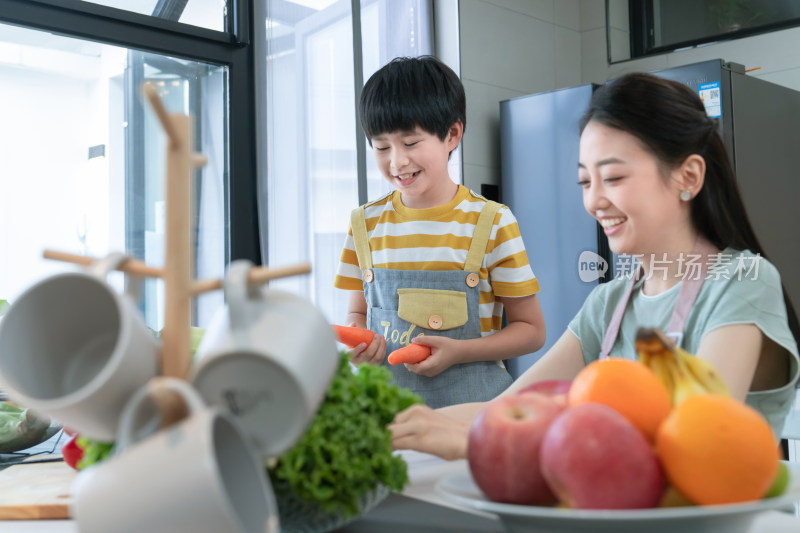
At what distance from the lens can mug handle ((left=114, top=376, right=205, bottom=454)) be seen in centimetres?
40

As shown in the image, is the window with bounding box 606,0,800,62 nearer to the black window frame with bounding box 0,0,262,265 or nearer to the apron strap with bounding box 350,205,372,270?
the black window frame with bounding box 0,0,262,265

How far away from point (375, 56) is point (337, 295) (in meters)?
0.90

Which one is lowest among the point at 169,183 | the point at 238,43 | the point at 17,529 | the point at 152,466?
the point at 17,529

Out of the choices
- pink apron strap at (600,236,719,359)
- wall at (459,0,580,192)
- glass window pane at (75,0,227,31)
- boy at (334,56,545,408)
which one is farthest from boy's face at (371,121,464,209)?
wall at (459,0,580,192)

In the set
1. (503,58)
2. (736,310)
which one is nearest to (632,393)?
(736,310)

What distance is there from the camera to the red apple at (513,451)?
50 centimetres

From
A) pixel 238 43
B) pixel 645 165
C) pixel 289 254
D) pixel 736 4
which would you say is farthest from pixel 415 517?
pixel 736 4

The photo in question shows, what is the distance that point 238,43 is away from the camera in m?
2.56

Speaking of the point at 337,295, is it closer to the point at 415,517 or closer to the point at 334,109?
the point at 334,109

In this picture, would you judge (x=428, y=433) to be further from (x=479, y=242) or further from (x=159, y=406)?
(x=479, y=242)

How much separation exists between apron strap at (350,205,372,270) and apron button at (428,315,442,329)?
0.63 ft

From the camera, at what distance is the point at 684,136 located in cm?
106

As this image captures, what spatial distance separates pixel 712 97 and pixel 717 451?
241cm

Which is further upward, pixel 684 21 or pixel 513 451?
pixel 684 21
